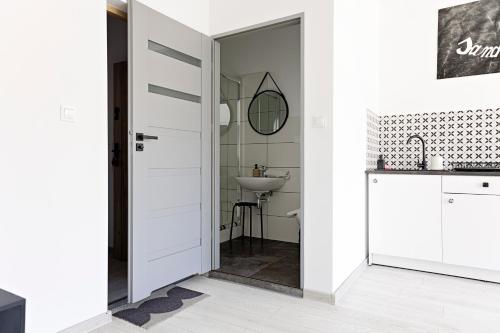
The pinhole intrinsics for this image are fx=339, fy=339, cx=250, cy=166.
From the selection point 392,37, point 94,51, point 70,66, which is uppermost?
point 392,37

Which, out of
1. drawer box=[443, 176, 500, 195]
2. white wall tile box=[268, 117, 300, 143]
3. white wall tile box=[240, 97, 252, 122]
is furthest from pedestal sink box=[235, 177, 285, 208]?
drawer box=[443, 176, 500, 195]

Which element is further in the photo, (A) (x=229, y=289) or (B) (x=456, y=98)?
(B) (x=456, y=98)

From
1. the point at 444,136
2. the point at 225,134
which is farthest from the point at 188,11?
the point at 444,136

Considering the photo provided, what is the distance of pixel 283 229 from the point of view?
4070 millimetres

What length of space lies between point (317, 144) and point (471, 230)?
1.56 m

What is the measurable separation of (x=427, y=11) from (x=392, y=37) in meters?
0.38

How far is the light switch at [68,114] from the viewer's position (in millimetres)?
1837

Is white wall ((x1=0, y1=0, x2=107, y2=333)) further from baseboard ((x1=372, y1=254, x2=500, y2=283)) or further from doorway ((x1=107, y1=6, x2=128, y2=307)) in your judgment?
baseboard ((x1=372, y1=254, x2=500, y2=283))

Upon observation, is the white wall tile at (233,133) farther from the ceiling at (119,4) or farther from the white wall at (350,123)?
the ceiling at (119,4)

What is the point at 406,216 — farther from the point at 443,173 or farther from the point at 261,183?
the point at 261,183

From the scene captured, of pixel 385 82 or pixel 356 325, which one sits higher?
pixel 385 82

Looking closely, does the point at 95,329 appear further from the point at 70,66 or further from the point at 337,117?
the point at 337,117

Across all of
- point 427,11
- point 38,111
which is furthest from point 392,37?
point 38,111

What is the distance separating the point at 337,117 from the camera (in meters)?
2.42
